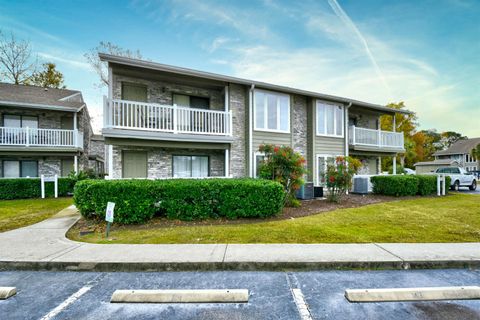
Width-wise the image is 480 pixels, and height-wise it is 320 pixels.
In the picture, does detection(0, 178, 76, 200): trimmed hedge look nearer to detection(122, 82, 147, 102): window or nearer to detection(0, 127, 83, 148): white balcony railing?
detection(0, 127, 83, 148): white balcony railing

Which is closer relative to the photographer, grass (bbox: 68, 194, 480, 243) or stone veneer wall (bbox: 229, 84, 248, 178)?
grass (bbox: 68, 194, 480, 243)

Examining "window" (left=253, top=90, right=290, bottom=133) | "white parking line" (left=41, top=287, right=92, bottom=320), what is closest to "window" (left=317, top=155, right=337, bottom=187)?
"window" (left=253, top=90, right=290, bottom=133)

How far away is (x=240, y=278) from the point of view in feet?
11.9

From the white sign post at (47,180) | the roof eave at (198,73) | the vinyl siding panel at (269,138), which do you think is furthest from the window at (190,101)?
the white sign post at (47,180)

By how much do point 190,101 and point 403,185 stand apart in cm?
1289

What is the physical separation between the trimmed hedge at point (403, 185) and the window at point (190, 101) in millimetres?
10993

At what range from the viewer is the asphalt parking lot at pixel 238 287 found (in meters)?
2.74

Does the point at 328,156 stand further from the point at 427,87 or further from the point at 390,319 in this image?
the point at 390,319

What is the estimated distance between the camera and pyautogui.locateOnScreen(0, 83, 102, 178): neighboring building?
A: 14102 mm

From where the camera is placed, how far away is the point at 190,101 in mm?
11797

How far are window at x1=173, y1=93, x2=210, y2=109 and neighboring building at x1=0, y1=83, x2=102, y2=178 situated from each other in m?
8.94

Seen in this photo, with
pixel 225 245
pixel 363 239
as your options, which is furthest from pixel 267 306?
pixel 363 239

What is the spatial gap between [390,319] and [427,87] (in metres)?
20.4

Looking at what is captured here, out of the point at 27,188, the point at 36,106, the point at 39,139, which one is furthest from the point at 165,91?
the point at 27,188
